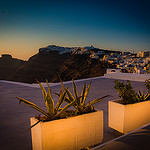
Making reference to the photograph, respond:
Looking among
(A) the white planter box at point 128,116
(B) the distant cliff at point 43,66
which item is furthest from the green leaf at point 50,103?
(B) the distant cliff at point 43,66

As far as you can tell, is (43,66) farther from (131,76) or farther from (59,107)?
(59,107)

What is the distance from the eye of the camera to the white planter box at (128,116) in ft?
7.22

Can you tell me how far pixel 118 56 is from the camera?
32.1m

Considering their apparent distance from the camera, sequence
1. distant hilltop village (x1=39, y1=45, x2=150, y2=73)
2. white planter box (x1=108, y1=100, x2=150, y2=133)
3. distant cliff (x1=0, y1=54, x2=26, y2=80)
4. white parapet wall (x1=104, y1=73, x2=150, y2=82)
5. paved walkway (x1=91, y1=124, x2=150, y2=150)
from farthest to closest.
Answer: distant cliff (x1=0, y1=54, x2=26, y2=80) → distant hilltop village (x1=39, y1=45, x2=150, y2=73) → white parapet wall (x1=104, y1=73, x2=150, y2=82) → white planter box (x1=108, y1=100, x2=150, y2=133) → paved walkway (x1=91, y1=124, x2=150, y2=150)

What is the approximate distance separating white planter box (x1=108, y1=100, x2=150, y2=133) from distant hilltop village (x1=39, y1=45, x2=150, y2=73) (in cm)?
730

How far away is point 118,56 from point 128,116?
102ft

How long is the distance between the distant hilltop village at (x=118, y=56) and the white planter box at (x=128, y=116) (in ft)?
23.9

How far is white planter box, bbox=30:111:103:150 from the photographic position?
1566mm

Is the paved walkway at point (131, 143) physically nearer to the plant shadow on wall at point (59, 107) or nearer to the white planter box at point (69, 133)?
the white planter box at point (69, 133)

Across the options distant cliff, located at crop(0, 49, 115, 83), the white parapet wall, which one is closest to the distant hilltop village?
the white parapet wall

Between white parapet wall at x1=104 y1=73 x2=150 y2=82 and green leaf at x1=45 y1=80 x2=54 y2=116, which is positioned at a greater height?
green leaf at x1=45 y1=80 x2=54 y2=116

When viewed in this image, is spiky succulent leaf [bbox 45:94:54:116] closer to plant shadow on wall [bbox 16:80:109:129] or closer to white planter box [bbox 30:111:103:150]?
plant shadow on wall [bbox 16:80:109:129]

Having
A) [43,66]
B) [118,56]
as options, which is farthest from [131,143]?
[43,66]

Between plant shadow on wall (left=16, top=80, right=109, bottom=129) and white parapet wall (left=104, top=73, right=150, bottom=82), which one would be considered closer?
plant shadow on wall (left=16, top=80, right=109, bottom=129)
